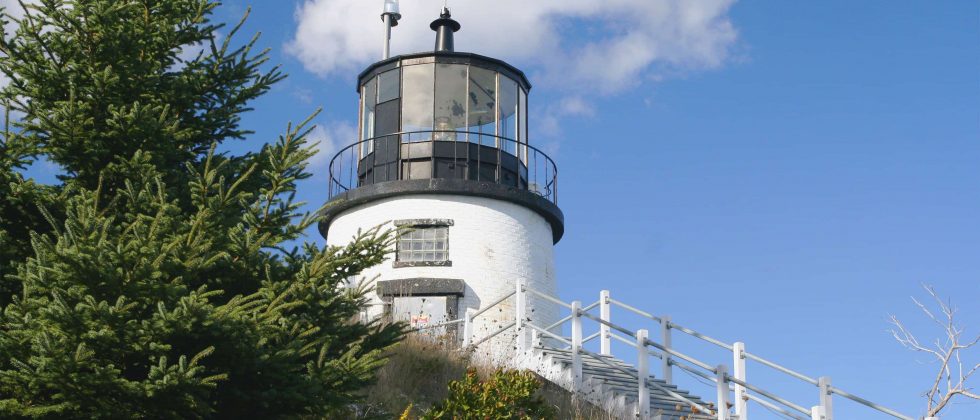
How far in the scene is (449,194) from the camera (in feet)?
59.6

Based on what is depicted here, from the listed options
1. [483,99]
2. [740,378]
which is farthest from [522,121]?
[740,378]

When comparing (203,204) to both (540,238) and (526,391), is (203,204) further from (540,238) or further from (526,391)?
(540,238)

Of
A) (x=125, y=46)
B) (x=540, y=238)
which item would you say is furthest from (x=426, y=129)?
(x=125, y=46)

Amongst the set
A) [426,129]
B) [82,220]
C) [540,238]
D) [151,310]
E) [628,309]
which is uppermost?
[426,129]

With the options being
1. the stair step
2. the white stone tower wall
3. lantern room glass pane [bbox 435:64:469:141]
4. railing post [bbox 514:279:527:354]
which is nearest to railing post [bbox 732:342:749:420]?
the stair step

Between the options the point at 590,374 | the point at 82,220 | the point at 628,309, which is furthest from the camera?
the point at 628,309

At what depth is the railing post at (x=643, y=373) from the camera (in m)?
12.7

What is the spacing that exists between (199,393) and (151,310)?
652mm

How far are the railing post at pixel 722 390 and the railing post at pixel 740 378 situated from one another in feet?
1.98

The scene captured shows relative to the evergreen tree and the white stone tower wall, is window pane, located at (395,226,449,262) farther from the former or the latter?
the evergreen tree

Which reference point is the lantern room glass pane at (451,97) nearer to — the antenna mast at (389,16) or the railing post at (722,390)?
the antenna mast at (389,16)

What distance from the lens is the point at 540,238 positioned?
1897 cm

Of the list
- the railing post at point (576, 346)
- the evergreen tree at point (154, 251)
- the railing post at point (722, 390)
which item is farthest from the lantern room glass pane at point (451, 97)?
the evergreen tree at point (154, 251)

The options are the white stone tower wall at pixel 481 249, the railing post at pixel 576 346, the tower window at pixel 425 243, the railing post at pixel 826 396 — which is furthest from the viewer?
the tower window at pixel 425 243
